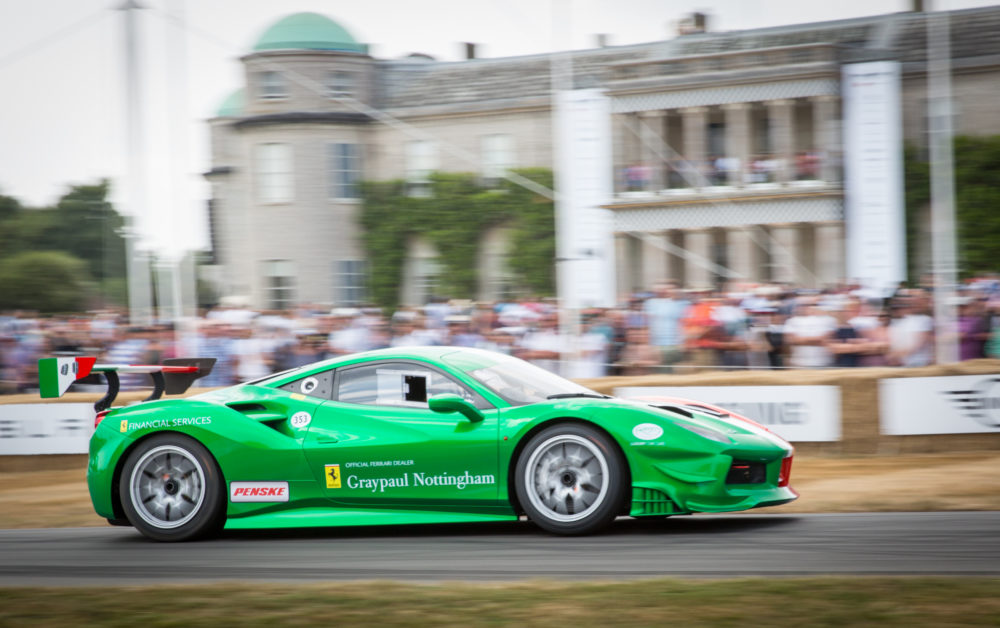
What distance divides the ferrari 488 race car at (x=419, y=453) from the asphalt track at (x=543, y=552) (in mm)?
201

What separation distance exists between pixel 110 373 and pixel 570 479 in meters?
3.65

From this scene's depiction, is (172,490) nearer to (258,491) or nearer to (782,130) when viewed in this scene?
(258,491)

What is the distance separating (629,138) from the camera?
34.8 m

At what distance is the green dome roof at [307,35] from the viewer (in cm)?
3816

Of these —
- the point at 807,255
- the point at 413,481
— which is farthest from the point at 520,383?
the point at 807,255

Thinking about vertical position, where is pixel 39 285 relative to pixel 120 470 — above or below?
above

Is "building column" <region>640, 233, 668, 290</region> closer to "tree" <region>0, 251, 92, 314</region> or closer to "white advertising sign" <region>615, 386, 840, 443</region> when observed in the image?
"white advertising sign" <region>615, 386, 840, 443</region>

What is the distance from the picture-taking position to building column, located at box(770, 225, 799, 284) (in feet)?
105

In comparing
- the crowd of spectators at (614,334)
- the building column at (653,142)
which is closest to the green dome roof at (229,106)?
the building column at (653,142)

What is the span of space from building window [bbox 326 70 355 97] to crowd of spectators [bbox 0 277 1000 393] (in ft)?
68.9

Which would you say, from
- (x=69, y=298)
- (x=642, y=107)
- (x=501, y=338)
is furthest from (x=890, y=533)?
(x=69, y=298)

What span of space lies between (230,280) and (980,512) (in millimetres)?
33925

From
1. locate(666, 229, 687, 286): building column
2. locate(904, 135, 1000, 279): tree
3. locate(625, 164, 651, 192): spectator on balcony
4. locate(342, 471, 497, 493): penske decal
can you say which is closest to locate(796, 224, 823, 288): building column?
locate(904, 135, 1000, 279): tree

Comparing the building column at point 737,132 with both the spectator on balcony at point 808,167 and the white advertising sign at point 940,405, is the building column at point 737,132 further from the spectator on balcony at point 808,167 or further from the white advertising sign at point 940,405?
the white advertising sign at point 940,405
